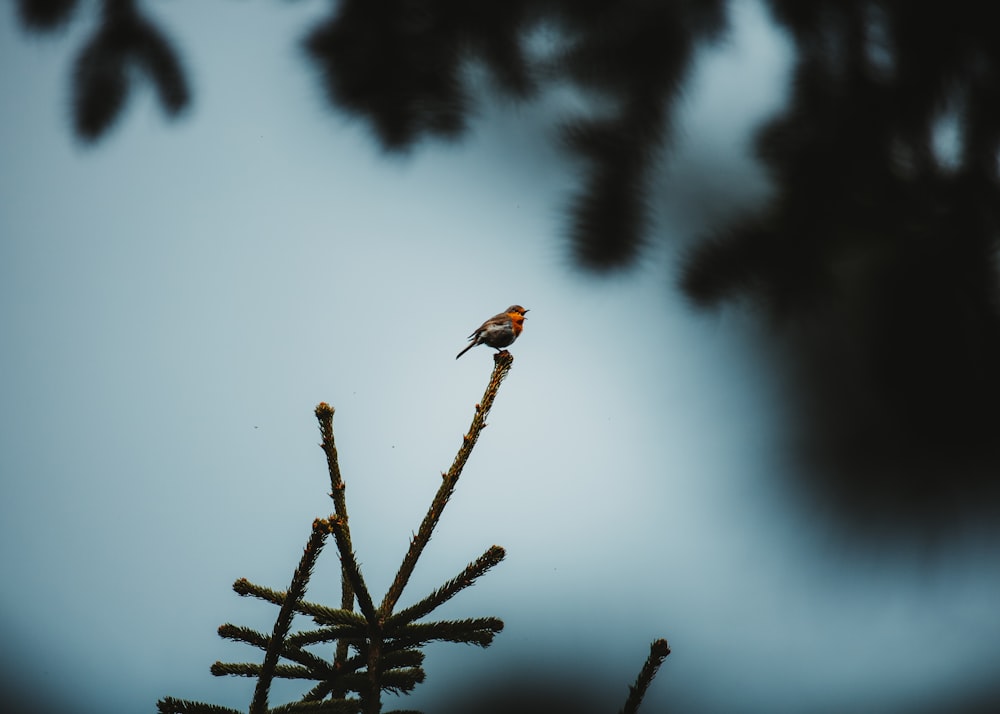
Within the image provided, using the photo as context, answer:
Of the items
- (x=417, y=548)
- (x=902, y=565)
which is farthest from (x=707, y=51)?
(x=417, y=548)

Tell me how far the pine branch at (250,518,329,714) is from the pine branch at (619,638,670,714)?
0.70 metres

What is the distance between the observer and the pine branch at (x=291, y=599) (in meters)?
1.21

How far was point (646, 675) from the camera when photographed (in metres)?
1.37

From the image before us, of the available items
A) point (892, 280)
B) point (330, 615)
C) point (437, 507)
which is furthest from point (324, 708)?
point (892, 280)

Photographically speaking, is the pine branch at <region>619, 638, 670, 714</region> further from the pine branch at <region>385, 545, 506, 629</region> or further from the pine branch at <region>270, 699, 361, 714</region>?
the pine branch at <region>270, 699, 361, 714</region>

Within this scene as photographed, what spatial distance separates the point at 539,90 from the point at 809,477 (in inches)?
29.7

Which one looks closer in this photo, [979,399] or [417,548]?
[979,399]

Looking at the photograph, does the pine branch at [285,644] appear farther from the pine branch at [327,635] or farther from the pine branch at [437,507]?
the pine branch at [437,507]

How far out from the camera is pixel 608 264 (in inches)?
39.8

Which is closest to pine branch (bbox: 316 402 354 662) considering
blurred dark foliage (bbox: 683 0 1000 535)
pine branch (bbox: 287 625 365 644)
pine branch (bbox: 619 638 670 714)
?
pine branch (bbox: 287 625 365 644)

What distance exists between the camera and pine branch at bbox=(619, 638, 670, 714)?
4.45 feet

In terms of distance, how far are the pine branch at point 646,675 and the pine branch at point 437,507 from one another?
54cm

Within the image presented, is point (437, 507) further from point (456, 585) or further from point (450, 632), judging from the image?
point (450, 632)

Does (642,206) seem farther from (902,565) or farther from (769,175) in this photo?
(902,565)
